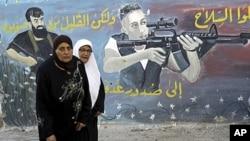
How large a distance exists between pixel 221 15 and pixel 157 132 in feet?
5.36

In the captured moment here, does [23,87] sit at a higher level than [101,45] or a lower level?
lower

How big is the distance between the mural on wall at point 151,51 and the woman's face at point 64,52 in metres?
2.71

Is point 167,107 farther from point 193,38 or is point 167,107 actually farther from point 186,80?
point 193,38

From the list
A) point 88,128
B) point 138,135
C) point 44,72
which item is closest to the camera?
point 44,72

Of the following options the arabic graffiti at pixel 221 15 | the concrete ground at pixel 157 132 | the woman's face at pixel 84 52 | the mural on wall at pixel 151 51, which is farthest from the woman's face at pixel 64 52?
the arabic graffiti at pixel 221 15

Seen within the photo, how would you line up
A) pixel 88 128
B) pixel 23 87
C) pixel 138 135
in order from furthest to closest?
pixel 23 87
pixel 138 135
pixel 88 128

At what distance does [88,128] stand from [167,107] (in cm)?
245

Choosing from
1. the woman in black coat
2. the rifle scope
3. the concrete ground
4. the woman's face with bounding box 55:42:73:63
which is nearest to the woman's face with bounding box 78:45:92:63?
the woman in black coat

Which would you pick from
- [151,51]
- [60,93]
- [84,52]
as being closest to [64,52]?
[60,93]

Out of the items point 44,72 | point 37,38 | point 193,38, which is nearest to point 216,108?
point 193,38

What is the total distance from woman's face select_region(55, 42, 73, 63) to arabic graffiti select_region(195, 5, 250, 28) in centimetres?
284

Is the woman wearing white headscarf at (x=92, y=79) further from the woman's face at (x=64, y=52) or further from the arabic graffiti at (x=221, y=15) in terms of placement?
the arabic graffiti at (x=221, y=15)

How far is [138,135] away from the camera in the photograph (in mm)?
6074

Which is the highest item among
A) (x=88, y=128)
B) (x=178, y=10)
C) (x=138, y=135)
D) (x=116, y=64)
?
(x=178, y=10)
